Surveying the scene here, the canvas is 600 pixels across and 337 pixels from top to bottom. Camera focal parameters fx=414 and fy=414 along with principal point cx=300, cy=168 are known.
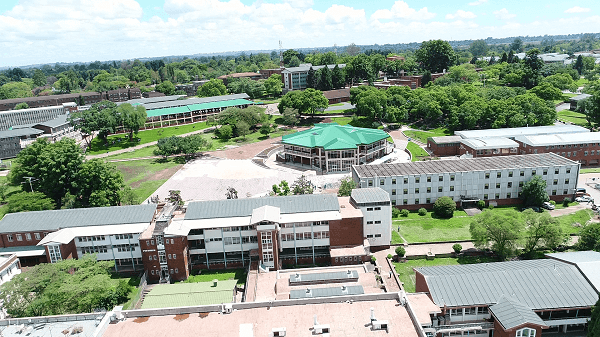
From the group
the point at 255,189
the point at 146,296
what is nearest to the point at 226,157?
the point at 255,189

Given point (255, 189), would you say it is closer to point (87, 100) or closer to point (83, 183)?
point (83, 183)

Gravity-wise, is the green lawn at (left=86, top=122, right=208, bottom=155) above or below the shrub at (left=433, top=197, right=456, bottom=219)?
above

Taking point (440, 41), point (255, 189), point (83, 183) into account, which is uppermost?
point (440, 41)

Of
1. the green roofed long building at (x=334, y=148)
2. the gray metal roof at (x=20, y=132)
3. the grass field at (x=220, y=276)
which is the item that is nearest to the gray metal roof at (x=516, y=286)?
the grass field at (x=220, y=276)

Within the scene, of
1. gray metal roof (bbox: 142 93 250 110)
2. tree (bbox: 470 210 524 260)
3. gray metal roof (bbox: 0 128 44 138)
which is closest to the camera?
tree (bbox: 470 210 524 260)

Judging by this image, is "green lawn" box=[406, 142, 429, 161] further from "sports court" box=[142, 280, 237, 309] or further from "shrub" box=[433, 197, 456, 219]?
"sports court" box=[142, 280, 237, 309]

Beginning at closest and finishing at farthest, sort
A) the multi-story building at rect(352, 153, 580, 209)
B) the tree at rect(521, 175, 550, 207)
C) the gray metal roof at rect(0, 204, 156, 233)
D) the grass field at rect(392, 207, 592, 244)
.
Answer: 1. the gray metal roof at rect(0, 204, 156, 233)
2. the grass field at rect(392, 207, 592, 244)
3. the tree at rect(521, 175, 550, 207)
4. the multi-story building at rect(352, 153, 580, 209)

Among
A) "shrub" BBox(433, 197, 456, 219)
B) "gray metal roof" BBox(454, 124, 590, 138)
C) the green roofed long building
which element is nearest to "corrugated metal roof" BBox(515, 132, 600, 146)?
"gray metal roof" BBox(454, 124, 590, 138)
